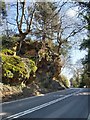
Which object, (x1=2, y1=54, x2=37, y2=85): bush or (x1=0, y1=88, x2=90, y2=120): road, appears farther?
(x1=2, y1=54, x2=37, y2=85): bush

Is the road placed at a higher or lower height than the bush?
lower

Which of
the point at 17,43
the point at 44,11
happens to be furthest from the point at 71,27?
the point at 17,43

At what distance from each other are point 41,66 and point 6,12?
52.2ft

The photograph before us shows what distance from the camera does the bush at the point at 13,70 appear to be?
109 feet

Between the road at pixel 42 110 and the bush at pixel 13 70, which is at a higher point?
the bush at pixel 13 70

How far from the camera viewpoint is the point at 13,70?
34.3m

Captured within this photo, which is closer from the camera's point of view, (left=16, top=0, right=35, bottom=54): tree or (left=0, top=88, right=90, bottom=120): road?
(left=0, top=88, right=90, bottom=120): road

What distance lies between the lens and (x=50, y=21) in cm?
4653

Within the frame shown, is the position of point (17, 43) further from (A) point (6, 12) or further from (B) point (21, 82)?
(B) point (21, 82)

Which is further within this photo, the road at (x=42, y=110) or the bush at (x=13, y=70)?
the bush at (x=13, y=70)

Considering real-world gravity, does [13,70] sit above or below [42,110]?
above

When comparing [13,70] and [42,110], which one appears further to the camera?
[13,70]

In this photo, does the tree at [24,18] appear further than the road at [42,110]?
Yes

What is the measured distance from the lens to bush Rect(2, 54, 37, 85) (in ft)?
109
